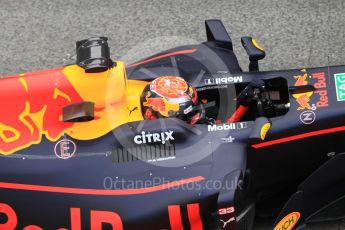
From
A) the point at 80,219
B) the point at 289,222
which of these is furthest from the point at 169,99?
the point at 289,222

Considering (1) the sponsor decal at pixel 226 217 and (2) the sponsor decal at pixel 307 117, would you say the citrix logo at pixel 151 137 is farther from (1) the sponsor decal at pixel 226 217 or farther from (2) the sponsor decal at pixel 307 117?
(2) the sponsor decal at pixel 307 117

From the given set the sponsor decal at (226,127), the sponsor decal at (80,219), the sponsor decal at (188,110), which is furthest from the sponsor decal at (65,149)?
the sponsor decal at (226,127)

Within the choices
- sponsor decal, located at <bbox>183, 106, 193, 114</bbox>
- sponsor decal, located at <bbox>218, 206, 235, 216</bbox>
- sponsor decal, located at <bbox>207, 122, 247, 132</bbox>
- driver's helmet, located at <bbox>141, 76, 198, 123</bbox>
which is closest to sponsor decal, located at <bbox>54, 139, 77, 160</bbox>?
driver's helmet, located at <bbox>141, 76, 198, 123</bbox>

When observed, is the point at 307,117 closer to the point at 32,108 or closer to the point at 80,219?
the point at 80,219

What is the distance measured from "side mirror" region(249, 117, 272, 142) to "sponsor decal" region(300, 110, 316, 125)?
10.0 inches

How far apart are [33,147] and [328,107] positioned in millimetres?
2075

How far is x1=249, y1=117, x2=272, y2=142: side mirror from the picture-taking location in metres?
4.20

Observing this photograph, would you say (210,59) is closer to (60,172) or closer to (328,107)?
Result: (328,107)

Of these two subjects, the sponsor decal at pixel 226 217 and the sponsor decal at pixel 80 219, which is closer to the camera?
the sponsor decal at pixel 226 217

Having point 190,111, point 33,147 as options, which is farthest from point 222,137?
point 33,147

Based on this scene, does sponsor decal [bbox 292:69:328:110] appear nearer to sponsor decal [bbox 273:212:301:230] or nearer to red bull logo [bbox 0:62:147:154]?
sponsor decal [bbox 273:212:301:230]

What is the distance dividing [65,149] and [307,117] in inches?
66.6

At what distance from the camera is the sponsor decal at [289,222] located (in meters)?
4.33

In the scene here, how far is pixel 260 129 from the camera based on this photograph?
420 cm
